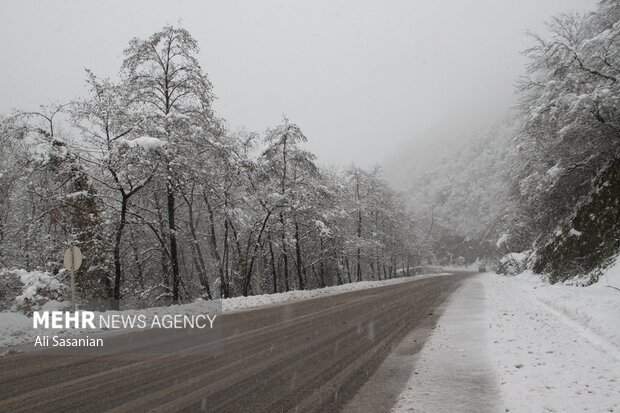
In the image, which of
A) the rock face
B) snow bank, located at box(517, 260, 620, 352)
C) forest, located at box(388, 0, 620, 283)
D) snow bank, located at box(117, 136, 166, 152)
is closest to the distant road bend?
snow bank, located at box(517, 260, 620, 352)

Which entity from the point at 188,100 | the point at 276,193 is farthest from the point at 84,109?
the point at 276,193

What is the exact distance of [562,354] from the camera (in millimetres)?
6980

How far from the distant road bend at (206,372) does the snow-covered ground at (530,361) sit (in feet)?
2.89

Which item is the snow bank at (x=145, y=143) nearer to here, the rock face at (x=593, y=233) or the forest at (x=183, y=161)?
the forest at (x=183, y=161)

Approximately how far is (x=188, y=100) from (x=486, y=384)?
18.7 metres

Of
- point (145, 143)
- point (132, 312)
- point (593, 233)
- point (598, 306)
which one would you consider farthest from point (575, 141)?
point (132, 312)

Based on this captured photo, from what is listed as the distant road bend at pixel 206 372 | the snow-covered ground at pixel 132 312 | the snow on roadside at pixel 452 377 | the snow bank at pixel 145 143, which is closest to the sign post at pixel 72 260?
the snow-covered ground at pixel 132 312

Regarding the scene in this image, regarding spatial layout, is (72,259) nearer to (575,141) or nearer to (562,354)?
(562,354)

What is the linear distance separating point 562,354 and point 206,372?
5.55m

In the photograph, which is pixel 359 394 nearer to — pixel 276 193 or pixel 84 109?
pixel 84 109

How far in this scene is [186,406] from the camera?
4.88 meters

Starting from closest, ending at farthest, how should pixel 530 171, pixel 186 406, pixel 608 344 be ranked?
pixel 186 406 < pixel 608 344 < pixel 530 171

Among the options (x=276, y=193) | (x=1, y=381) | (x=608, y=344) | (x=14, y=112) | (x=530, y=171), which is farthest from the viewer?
(x=276, y=193)

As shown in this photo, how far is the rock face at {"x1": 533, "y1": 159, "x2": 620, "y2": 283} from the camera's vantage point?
15.3 meters
